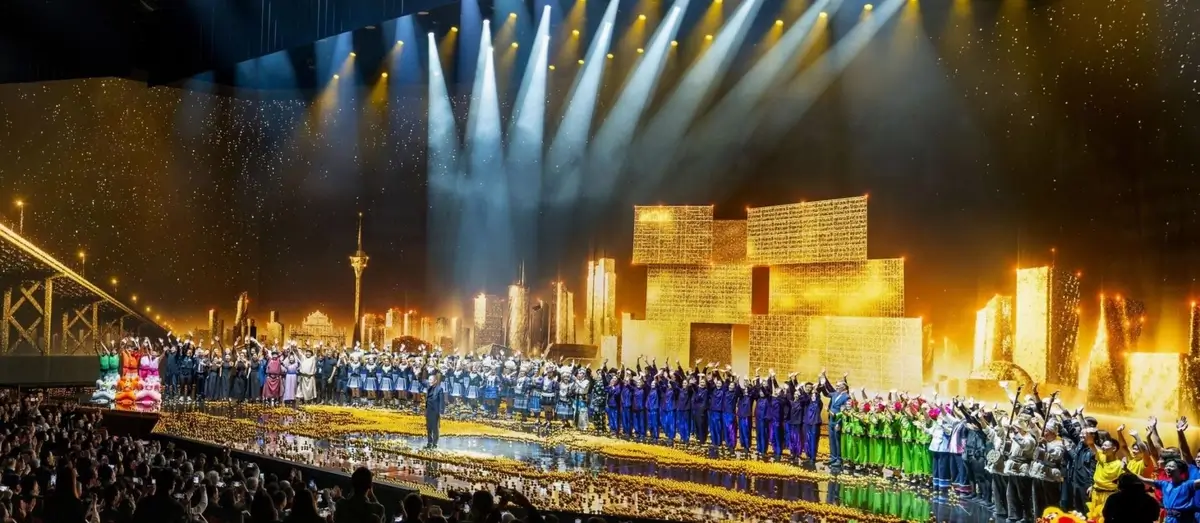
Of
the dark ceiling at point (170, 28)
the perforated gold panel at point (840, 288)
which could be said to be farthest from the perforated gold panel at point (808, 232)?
the dark ceiling at point (170, 28)

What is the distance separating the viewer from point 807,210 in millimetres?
18438

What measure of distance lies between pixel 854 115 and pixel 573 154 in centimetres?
687

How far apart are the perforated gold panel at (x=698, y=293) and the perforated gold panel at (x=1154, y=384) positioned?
7.28 m

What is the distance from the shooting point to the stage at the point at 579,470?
10266mm

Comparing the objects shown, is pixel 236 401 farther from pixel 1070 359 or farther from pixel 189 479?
pixel 1070 359

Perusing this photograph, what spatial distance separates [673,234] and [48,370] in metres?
15.8

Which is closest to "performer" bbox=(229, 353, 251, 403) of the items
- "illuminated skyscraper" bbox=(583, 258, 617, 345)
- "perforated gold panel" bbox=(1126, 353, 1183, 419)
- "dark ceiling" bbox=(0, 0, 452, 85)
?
"dark ceiling" bbox=(0, 0, 452, 85)

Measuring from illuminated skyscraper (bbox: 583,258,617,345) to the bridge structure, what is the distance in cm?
1154

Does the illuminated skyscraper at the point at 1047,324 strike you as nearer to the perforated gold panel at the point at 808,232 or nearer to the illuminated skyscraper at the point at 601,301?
the perforated gold panel at the point at 808,232

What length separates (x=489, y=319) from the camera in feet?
77.9

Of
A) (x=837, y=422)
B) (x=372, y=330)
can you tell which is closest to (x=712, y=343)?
(x=837, y=422)

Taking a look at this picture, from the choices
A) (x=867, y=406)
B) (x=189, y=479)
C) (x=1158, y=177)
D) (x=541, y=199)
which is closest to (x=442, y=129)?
(x=541, y=199)

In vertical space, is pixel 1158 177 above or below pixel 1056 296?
above

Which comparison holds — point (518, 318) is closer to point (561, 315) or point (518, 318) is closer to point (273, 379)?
point (561, 315)
